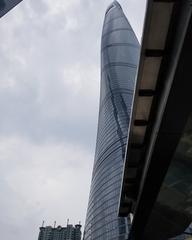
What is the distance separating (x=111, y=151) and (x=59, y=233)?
95604 millimetres

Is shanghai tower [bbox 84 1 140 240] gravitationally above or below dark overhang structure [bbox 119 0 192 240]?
above

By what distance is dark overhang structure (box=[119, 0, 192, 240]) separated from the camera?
417 centimetres

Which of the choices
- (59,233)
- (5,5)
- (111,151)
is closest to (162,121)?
(5,5)

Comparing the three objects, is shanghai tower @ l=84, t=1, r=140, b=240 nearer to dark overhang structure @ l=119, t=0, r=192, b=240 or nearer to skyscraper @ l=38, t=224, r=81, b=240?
dark overhang structure @ l=119, t=0, r=192, b=240

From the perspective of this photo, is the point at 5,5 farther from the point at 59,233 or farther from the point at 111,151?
the point at 59,233

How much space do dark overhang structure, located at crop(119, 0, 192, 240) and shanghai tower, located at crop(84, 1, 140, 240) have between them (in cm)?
5671

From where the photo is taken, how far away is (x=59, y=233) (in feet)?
513

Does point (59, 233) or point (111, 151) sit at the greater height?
point (59, 233)

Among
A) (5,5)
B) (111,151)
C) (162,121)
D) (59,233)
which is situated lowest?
(162,121)

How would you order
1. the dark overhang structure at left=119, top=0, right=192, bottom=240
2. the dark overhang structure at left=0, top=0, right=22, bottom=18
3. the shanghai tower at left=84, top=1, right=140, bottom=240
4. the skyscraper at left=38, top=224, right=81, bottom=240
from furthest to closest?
the skyscraper at left=38, top=224, right=81, bottom=240, the shanghai tower at left=84, top=1, right=140, bottom=240, the dark overhang structure at left=0, top=0, right=22, bottom=18, the dark overhang structure at left=119, top=0, right=192, bottom=240

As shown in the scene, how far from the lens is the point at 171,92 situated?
14.8ft

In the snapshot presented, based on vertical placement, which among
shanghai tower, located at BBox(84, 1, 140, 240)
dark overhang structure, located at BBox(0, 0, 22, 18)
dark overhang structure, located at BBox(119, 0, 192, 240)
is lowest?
dark overhang structure, located at BBox(119, 0, 192, 240)

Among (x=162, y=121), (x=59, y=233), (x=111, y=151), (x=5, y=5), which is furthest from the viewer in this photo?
(x=59, y=233)

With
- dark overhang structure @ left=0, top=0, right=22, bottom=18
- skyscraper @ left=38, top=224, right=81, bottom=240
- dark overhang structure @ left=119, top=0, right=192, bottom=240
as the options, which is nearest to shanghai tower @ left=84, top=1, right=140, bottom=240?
dark overhang structure @ left=119, top=0, right=192, bottom=240
